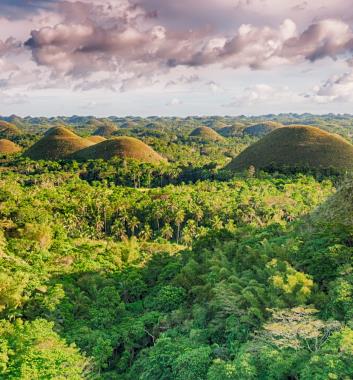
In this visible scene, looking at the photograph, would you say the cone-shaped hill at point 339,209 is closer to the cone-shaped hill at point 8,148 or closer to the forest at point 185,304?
the forest at point 185,304

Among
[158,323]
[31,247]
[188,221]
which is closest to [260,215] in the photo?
[188,221]

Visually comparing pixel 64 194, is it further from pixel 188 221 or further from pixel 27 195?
pixel 188 221

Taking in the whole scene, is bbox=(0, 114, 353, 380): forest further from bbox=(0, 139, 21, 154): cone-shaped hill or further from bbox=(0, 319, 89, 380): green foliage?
bbox=(0, 139, 21, 154): cone-shaped hill

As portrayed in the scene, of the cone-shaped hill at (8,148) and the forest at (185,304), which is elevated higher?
the cone-shaped hill at (8,148)

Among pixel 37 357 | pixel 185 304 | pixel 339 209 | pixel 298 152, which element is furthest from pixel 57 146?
pixel 37 357

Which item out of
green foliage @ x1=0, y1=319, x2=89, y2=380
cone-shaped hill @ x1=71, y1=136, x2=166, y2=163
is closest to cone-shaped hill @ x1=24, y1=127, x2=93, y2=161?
cone-shaped hill @ x1=71, y1=136, x2=166, y2=163

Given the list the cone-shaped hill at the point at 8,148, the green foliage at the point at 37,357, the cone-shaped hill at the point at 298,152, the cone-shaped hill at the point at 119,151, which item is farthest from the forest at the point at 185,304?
the cone-shaped hill at the point at 8,148

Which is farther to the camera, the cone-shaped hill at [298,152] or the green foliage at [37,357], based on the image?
the cone-shaped hill at [298,152]
